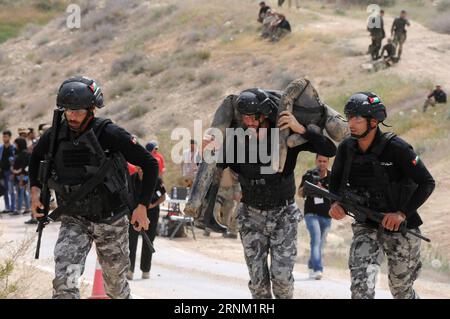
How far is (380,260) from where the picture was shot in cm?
775

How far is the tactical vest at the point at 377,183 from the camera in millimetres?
7602

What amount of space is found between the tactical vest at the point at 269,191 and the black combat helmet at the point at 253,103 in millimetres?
540

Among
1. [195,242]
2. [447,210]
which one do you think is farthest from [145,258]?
[447,210]

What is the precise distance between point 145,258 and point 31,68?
3971cm

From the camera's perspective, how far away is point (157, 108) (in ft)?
128

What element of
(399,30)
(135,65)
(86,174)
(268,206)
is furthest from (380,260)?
(135,65)

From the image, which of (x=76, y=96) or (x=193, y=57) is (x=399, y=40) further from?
(x=76, y=96)

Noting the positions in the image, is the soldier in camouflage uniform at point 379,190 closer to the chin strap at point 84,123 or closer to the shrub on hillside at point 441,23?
the chin strap at point 84,123

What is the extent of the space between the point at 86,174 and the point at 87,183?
79 millimetres

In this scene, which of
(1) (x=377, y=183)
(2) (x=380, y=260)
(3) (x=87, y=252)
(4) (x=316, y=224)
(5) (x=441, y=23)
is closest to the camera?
(3) (x=87, y=252)

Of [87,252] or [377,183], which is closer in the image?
[87,252]

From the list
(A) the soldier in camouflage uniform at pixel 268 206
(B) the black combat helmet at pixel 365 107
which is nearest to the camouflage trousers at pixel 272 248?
(A) the soldier in camouflage uniform at pixel 268 206

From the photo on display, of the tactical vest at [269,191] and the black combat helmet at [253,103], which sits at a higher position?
Answer: the black combat helmet at [253,103]
